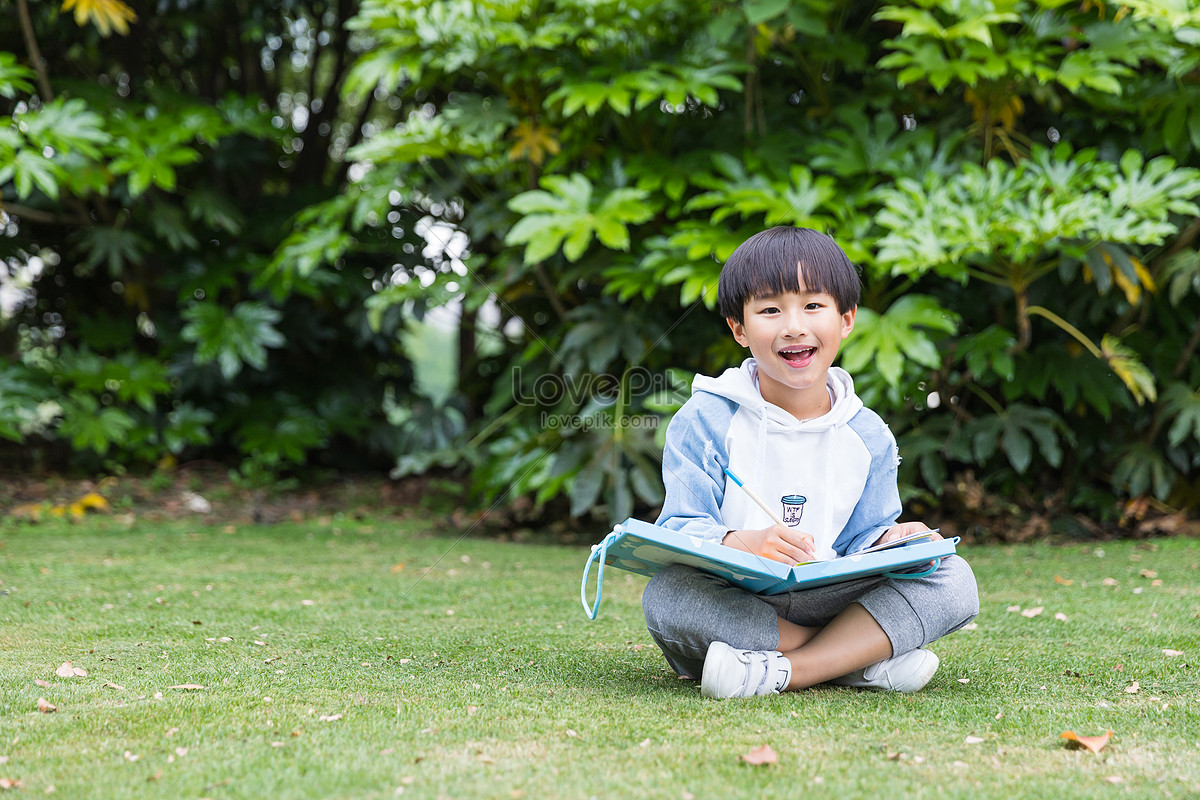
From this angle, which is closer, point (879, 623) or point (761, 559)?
point (761, 559)

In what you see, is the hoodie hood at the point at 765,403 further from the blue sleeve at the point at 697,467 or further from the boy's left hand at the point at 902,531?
the boy's left hand at the point at 902,531

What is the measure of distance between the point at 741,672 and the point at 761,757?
0.33m

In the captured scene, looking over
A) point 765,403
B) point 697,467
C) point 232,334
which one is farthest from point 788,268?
point 232,334

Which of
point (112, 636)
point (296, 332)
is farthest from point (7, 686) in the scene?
point (296, 332)

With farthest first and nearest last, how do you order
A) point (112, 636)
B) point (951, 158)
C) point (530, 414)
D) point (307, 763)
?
point (530, 414), point (951, 158), point (112, 636), point (307, 763)

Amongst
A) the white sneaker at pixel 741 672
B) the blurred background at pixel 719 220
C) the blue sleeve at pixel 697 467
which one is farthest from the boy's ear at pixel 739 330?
the blurred background at pixel 719 220

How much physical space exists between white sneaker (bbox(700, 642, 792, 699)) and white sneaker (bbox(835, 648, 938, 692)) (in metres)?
0.16

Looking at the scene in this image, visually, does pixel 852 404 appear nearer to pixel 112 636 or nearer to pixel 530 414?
pixel 112 636

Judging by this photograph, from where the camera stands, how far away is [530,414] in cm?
412

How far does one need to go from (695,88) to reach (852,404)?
1.84 meters

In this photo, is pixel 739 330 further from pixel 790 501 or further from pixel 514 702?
pixel 514 702

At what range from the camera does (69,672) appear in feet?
5.72

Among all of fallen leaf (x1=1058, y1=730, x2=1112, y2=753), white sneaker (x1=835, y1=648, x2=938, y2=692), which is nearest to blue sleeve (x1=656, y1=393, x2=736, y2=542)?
white sneaker (x1=835, y1=648, x2=938, y2=692)

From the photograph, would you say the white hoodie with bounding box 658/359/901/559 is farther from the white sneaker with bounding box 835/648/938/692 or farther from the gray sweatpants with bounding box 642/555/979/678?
the white sneaker with bounding box 835/648/938/692
